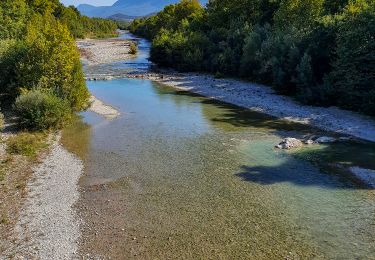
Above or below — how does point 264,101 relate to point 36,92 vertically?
below

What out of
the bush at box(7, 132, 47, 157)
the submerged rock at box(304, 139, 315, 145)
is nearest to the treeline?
the submerged rock at box(304, 139, 315, 145)

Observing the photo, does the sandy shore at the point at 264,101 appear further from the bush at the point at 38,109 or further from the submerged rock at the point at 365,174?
the bush at the point at 38,109

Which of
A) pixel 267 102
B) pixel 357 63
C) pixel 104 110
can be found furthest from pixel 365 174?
pixel 104 110

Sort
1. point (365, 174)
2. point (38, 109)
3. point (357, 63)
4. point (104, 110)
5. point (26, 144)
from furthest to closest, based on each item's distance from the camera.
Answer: point (104, 110) → point (357, 63) → point (38, 109) → point (26, 144) → point (365, 174)

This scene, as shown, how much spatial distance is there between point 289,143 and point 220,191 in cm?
872

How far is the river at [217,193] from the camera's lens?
1552cm

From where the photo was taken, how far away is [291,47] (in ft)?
134

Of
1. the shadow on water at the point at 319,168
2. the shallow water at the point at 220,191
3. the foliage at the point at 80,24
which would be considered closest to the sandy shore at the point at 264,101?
the shallow water at the point at 220,191

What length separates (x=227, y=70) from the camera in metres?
58.1

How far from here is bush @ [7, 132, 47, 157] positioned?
25281 mm

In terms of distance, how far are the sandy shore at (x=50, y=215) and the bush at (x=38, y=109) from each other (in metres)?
5.69

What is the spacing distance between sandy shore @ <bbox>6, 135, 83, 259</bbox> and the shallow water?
0.89 meters

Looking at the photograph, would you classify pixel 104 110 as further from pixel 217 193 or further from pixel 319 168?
pixel 319 168

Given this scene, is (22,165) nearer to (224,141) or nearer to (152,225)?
(152,225)
